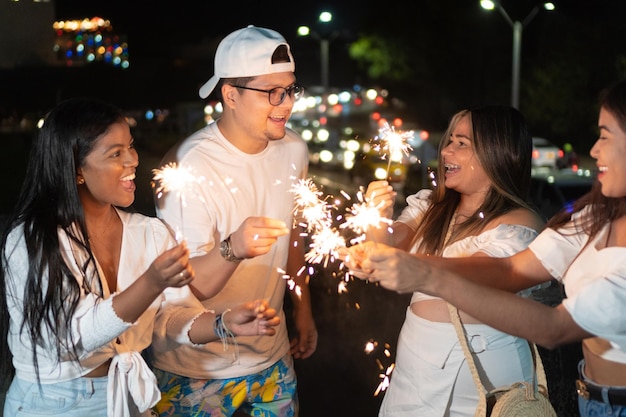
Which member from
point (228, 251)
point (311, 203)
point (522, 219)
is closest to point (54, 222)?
point (228, 251)

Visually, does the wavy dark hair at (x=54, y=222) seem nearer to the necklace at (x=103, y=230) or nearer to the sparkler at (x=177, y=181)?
the necklace at (x=103, y=230)

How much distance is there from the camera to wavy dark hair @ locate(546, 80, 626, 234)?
307 cm

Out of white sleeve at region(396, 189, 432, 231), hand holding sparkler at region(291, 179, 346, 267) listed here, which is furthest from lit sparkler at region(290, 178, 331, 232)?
white sleeve at region(396, 189, 432, 231)

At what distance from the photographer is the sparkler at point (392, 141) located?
3.94m

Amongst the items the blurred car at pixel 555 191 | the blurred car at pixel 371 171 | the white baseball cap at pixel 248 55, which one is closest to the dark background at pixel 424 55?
the blurred car at pixel 371 171

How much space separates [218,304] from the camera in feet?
13.4

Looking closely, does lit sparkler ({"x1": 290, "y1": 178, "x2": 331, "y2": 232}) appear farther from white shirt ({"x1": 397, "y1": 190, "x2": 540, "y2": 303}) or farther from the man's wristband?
white shirt ({"x1": 397, "y1": 190, "x2": 540, "y2": 303})

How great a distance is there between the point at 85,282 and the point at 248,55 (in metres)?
1.41

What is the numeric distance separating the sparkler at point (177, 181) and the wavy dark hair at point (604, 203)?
5.39 ft

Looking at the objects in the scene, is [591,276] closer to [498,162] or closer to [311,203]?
[498,162]

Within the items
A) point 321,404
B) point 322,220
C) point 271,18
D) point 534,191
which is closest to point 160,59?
point 271,18

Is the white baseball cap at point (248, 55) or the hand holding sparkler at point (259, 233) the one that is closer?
the hand holding sparkler at point (259, 233)

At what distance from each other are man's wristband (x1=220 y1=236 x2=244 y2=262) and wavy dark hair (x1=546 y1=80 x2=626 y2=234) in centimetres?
134

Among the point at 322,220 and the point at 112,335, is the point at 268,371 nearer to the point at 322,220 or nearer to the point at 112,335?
the point at 322,220
